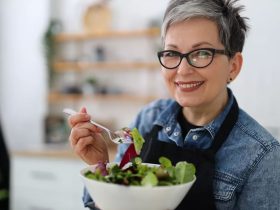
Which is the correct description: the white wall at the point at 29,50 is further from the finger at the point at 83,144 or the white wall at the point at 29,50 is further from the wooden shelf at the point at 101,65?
the finger at the point at 83,144

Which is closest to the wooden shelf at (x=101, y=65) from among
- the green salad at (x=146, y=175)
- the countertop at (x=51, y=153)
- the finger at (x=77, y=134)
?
the countertop at (x=51, y=153)

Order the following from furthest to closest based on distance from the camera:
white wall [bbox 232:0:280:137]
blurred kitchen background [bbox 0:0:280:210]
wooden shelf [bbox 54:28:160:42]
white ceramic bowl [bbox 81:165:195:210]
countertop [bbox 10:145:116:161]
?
wooden shelf [bbox 54:28:160:42] → blurred kitchen background [bbox 0:0:280:210] → countertop [bbox 10:145:116:161] → white wall [bbox 232:0:280:137] → white ceramic bowl [bbox 81:165:195:210]

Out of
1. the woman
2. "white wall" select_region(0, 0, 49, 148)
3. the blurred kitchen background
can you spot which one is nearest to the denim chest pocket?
the woman

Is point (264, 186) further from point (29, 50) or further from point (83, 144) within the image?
point (29, 50)

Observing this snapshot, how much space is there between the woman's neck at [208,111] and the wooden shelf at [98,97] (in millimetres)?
1929

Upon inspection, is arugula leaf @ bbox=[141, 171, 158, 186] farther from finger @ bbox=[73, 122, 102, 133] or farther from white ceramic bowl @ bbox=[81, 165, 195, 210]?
finger @ bbox=[73, 122, 102, 133]

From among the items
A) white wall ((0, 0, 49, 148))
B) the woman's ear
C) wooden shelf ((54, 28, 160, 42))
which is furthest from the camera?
white wall ((0, 0, 49, 148))

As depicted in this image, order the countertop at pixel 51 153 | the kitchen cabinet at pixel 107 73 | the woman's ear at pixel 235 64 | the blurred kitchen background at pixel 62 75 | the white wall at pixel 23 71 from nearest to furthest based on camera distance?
the woman's ear at pixel 235 64 → the countertop at pixel 51 153 → the blurred kitchen background at pixel 62 75 → the kitchen cabinet at pixel 107 73 → the white wall at pixel 23 71

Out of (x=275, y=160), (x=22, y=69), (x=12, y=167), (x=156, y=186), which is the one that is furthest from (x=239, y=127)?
(x=22, y=69)

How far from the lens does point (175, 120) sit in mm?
1167

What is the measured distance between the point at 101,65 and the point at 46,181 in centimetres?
101

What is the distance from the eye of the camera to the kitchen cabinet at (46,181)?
8.78ft

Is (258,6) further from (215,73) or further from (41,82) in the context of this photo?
(41,82)

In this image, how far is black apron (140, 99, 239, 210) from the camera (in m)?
0.98
